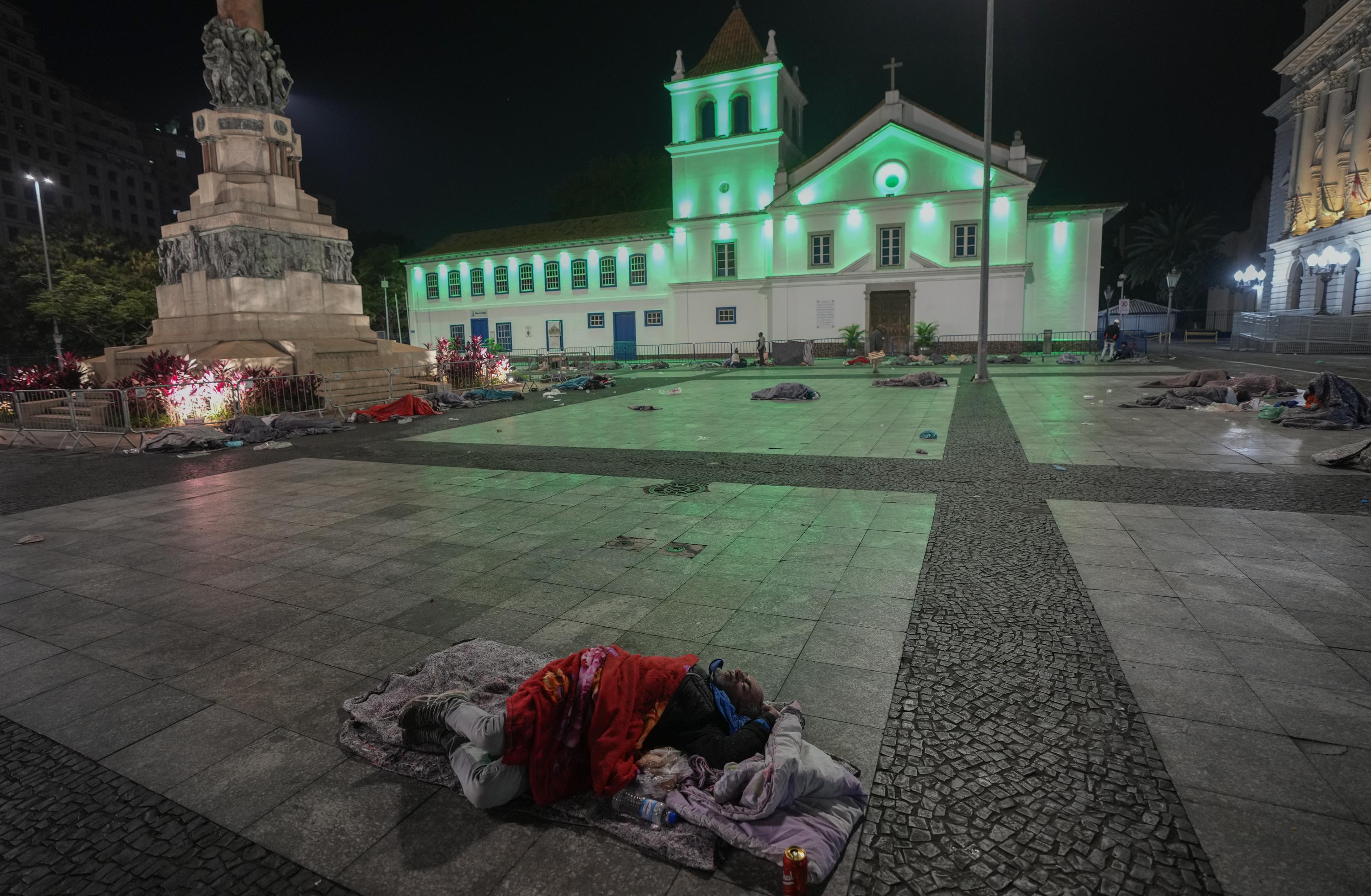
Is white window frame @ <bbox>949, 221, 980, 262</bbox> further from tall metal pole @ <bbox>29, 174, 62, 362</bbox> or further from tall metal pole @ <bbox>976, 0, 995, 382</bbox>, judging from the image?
tall metal pole @ <bbox>29, 174, 62, 362</bbox>

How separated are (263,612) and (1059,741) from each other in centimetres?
503

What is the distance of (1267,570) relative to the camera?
16.7 ft

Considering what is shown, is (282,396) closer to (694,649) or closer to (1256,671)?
(694,649)

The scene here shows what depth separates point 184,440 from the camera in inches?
489

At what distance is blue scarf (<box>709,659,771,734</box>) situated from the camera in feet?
10.1

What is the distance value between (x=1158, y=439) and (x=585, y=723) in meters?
11.1

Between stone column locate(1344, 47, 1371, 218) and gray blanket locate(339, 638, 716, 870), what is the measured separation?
47.3 m

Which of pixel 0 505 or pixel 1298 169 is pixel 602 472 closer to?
pixel 0 505

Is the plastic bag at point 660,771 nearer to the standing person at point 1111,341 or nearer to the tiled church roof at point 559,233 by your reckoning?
the standing person at point 1111,341

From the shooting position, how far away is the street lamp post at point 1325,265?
34888 millimetres

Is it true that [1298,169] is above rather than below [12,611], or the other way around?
above

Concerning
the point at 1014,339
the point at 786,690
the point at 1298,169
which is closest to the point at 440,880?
the point at 786,690

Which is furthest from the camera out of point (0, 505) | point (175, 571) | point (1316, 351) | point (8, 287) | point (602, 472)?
point (8, 287)

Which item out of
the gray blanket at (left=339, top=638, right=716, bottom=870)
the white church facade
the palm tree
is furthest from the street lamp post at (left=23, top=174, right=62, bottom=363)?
the palm tree
